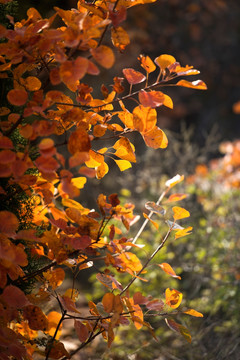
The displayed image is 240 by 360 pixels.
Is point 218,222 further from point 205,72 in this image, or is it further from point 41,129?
point 205,72

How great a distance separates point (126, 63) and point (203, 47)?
223 cm

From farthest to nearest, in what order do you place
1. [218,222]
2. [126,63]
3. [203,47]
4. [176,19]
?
[203,47] < [176,19] < [126,63] < [218,222]

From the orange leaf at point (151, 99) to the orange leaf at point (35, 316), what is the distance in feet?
1.81

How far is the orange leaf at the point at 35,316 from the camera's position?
1024mm

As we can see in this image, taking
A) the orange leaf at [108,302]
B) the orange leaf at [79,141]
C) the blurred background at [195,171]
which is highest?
the orange leaf at [79,141]

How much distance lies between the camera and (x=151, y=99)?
35.5 inches

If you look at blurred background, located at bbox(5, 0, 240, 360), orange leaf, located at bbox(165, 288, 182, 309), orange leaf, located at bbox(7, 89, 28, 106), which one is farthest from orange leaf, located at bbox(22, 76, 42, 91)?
blurred background, located at bbox(5, 0, 240, 360)

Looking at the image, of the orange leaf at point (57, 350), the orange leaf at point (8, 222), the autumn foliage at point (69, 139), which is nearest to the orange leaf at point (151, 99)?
the autumn foliage at point (69, 139)

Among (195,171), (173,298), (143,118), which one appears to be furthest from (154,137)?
(195,171)

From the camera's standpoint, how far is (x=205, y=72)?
7750mm

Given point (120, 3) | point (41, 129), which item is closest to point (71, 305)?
point (41, 129)

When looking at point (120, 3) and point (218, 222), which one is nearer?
point (120, 3)

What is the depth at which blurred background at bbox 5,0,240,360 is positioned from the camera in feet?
7.68

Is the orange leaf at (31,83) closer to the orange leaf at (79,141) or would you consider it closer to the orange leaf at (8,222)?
the orange leaf at (79,141)
